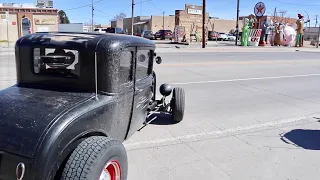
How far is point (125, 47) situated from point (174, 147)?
74.4 inches

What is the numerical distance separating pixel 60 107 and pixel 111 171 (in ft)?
2.44

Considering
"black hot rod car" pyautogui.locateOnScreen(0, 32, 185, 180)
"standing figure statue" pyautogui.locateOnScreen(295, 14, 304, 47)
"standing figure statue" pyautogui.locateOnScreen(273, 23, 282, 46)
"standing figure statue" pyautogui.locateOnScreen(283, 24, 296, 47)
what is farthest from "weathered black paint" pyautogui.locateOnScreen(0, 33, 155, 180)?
"standing figure statue" pyautogui.locateOnScreen(295, 14, 304, 47)

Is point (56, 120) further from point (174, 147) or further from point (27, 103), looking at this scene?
point (174, 147)

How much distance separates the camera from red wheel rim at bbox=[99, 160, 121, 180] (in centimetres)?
263

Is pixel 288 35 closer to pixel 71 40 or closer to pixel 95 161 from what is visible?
pixel 71 40

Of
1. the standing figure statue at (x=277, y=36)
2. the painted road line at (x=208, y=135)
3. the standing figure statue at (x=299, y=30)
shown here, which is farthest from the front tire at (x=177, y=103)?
the standing figure statue at (x=299, y=30)

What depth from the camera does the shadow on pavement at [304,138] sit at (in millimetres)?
4762

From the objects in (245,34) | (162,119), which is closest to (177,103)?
(162,119)

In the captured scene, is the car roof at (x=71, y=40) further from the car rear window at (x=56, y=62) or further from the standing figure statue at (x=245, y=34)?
the standing figure statue at (x=245, y=34)

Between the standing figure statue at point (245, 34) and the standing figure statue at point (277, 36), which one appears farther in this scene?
the standing figure statue at point (277, 36)

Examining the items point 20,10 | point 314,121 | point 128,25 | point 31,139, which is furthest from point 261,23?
point 128,25

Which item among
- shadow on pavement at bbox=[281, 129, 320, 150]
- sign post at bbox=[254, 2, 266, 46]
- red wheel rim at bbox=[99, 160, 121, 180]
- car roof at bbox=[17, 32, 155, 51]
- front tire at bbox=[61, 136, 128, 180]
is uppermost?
sign post at bbox=[254, 2, 266, 46]

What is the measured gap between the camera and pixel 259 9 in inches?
1455

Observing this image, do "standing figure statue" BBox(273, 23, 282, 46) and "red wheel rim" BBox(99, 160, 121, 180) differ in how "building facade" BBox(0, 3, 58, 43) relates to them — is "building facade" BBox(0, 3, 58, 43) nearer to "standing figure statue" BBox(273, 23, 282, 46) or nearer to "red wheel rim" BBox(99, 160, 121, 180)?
"standing figure statue" BBox(273, 23, 282, 46)
